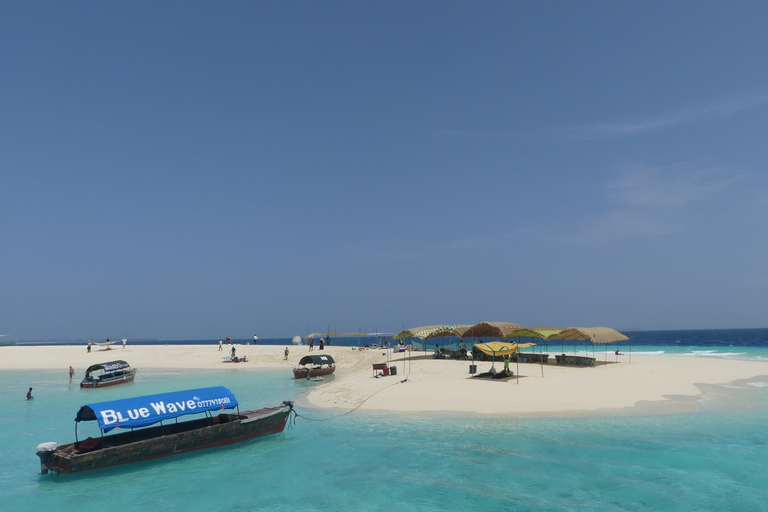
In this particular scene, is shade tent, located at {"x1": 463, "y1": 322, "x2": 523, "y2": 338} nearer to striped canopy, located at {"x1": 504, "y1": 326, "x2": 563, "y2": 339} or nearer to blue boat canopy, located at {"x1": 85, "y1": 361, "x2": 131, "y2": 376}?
striped canopy, located at {"x1": 504, "y1": 326, "x2": 563, "y2": 339}

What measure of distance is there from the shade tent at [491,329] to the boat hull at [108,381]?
32.5 metres

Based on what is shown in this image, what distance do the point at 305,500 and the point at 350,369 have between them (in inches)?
1314

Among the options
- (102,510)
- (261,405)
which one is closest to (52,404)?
(261,405)

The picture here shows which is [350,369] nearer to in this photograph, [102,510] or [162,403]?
[162,403]

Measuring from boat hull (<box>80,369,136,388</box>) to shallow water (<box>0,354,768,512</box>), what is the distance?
15.5 metres

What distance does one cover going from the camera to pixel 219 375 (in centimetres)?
4612

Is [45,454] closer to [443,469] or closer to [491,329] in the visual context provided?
[443,469]

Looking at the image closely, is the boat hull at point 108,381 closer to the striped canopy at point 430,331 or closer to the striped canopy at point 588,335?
the striped canopy at point 430,331

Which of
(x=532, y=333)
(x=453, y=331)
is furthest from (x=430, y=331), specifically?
(x=532, y=333)

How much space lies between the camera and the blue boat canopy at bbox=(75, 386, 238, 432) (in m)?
16.9

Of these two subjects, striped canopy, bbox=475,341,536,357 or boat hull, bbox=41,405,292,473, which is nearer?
boat hull, bbox=41,405,292,473

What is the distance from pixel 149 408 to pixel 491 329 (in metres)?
32.2

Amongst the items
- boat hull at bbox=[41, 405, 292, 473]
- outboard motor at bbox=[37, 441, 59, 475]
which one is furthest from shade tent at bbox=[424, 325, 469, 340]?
outboard motor at bbox=[37, 441, 59, 475]

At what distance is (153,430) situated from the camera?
1956 cm
